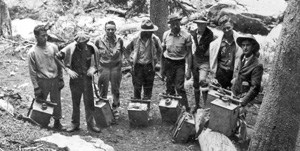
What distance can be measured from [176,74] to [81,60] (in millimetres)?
2560

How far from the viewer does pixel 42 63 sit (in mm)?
7574

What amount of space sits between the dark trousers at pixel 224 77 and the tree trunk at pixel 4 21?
1011 centimetres

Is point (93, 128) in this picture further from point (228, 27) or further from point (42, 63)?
point (228, 27)

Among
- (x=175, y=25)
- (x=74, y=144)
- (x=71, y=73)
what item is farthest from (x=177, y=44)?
(x=74, y=144)

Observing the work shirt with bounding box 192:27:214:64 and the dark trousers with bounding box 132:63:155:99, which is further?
the dark trousers with bounding box 132:63:155:99

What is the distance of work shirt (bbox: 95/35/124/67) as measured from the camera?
8727 millimetres

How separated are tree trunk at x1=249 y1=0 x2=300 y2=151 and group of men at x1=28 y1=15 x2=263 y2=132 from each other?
2.42 ft

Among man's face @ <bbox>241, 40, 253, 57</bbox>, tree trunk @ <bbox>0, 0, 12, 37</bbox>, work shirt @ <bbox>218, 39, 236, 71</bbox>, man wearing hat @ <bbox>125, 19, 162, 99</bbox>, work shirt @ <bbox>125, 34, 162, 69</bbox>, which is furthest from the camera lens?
tree trunk @ <bbox>0, 0, 12, 37</bbox>

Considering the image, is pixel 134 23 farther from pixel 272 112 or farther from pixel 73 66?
pixel 272 112

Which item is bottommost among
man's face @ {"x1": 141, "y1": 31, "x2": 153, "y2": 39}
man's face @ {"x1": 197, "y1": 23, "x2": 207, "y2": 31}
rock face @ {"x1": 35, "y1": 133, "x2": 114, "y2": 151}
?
rock face @ {"x1": 35, "y1": 133, "x2": 114, "y2": 151}

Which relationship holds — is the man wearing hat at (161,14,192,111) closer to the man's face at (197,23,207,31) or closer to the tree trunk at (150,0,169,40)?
the man's face at (197,23,207,31)

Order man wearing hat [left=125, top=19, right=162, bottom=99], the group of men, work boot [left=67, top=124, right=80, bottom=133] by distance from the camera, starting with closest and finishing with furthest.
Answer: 1. the group of men
2. work boot [left=67, top=124, right=80, bottom=133]
3. man wearing hat [left=125, top=19, right=162, bottom=99]

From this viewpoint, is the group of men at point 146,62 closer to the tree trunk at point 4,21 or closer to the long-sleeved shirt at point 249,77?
the long-sleeved shirt at point 249,77

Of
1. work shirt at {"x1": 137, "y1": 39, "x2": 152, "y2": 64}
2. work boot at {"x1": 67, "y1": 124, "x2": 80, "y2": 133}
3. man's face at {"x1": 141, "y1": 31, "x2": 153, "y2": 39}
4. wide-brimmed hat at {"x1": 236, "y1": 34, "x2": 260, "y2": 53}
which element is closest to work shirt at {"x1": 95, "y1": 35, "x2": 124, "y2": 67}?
work shirt at {"x1": 137, "y1": 39, "x2": 152, "y2": 64}
